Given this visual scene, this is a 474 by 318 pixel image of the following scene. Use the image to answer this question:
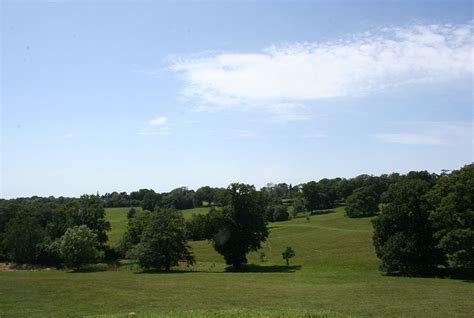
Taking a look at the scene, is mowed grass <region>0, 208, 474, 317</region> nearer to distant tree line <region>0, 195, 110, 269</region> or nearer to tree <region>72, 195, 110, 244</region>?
distant tree line <region>0, 195, 110, 269</region>

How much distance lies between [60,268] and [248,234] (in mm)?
35767

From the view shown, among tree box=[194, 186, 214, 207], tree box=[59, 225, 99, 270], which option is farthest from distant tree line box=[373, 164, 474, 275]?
tree box=[194, 186, 214, 207]

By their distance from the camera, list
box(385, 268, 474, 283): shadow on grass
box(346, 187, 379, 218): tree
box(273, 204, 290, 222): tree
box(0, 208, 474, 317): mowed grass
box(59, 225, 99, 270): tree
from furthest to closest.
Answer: box(273, 204, 290, 222): tree, box(346, 187, 379, 218): tree, box(59, 225, 99, 270): tree, box(385, 268, 474, 283): shadow on grass, box(0, 208, 474, 317): mowed grass

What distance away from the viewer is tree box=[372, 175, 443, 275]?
47.9m

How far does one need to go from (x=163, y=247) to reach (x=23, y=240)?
3399 cm

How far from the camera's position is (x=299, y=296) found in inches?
1227

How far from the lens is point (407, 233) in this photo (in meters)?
49.6

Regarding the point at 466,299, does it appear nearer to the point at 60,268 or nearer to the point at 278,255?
the point at 278,255

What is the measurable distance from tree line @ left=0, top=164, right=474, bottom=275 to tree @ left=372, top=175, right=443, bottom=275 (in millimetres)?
104

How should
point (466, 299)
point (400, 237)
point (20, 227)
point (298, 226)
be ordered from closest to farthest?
point (466, 299) < point (400, 237) < point (20, 227) < point (298, 226)

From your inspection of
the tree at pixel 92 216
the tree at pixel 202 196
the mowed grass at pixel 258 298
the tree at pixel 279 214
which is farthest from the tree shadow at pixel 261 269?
the tree at pixel 202 196

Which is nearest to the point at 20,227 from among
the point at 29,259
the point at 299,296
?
the point at 29,259

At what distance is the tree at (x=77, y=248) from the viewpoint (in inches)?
2653

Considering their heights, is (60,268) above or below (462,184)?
below
